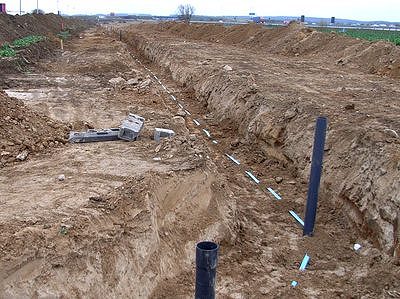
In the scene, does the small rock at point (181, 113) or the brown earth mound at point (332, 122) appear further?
the small rock at point (181, 113)

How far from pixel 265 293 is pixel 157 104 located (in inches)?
→ 352

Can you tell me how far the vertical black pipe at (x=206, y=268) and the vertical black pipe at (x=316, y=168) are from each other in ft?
12.6

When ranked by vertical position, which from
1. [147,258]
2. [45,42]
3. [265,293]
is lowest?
[265,293]

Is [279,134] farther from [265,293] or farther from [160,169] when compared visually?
[265,293]

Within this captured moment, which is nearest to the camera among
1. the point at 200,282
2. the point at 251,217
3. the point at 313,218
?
the point at 200,282

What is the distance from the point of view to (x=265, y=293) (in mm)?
6129

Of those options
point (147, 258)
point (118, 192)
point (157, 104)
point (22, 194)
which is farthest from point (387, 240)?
point (157, 104)

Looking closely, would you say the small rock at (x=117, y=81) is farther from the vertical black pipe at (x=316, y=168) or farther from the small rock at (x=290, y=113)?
the vertical black pipe at (x=316, y=168)

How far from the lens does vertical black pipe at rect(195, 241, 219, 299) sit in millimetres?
3514

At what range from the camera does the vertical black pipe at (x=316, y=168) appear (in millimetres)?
6887

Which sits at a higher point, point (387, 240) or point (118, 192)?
point (118, 192)

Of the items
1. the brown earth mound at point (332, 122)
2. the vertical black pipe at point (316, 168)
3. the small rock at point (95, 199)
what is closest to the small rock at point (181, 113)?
the brown earth mound at point (332, 122)

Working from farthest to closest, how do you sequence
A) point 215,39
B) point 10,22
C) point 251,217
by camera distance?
point 215,39, point 10,22, point 251,217

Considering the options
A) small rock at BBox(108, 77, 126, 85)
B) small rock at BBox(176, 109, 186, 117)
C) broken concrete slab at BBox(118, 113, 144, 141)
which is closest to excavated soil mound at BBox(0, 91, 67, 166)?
broken concrete slab at BBox(118, 113, 144, 141)
